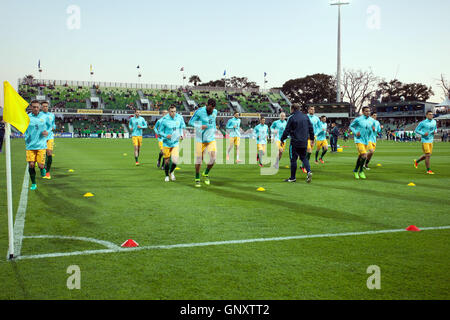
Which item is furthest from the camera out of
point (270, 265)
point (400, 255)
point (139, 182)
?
point (139, 182)

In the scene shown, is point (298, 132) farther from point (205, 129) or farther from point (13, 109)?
point (13, 109)

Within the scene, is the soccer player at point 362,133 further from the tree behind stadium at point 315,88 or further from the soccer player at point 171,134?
the tree behind stadium at point 315,88

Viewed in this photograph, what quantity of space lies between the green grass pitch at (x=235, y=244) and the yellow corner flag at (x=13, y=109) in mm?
1522

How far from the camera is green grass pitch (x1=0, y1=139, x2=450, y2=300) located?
348cm

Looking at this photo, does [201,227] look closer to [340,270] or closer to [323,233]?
[323,233]

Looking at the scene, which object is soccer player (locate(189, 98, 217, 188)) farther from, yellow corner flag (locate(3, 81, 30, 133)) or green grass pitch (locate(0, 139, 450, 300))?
yellow corner flag (locate(3, 81, 30, 133))

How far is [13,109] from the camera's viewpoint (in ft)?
14.2

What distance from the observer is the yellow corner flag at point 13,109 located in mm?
4195

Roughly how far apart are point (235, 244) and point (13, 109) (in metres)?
3.07

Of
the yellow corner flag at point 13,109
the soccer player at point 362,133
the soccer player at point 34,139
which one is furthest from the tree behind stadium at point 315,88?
the yellow corner flag at point 13,109

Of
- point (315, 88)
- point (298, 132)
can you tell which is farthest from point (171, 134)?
point (315, 88)
